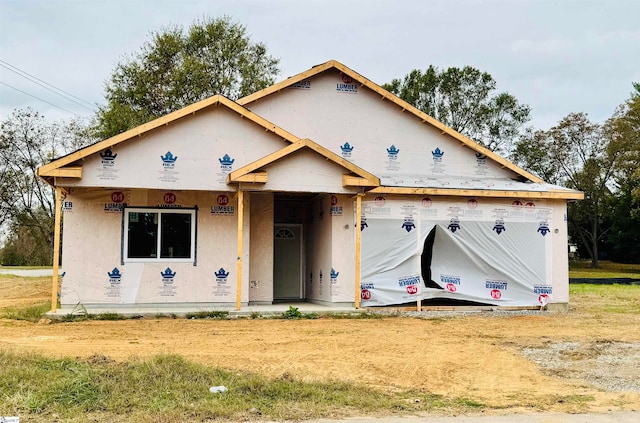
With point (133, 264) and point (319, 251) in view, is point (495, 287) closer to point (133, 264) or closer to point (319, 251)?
point (319, 251)

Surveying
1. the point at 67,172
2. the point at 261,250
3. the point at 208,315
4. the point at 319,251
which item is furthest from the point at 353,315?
the point at 67,172

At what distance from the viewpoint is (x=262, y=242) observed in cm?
1565

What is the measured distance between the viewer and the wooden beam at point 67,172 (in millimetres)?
12945

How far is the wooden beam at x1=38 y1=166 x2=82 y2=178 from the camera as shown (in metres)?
12.9

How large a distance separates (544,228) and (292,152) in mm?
7246

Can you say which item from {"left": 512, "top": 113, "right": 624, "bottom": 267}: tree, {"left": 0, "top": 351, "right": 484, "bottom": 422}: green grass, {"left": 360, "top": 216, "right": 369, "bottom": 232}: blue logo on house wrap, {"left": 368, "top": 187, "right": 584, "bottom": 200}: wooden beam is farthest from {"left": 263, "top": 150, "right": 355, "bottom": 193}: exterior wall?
{"left": 512, "top": 113, "right": 624, "bottom": 267}: tree

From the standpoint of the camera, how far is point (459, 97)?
45344mm

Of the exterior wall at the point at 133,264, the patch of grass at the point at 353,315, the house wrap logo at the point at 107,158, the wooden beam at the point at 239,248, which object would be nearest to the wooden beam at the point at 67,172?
the house wrap logo at the point at 107,158

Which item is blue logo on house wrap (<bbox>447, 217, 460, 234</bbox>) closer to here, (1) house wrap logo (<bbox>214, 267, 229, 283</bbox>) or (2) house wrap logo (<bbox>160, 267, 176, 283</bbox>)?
(1) house wrap logo (<bbox>214, 267, 229, 283</bbox>)

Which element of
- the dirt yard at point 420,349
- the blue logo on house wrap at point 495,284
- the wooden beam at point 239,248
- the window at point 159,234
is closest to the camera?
the dirt yard at point 420,349

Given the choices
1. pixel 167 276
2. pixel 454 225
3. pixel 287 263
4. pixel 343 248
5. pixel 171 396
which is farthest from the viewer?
pixel 287 263

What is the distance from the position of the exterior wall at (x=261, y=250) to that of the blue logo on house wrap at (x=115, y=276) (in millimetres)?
3206

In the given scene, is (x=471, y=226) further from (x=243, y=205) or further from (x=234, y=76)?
(x=234, y=76)

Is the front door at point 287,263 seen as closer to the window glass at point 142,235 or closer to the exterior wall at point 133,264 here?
the exterior wall at point 133,264
